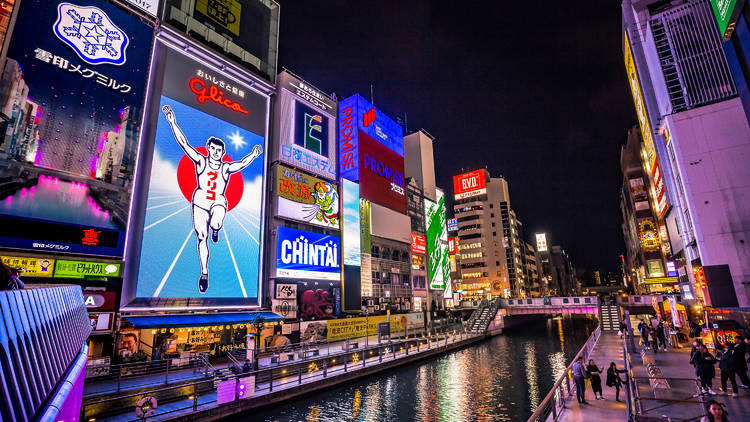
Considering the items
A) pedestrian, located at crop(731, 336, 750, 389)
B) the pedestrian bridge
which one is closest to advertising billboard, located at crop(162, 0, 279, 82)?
pedestrian, located at crop(731, 336, 750, 389)

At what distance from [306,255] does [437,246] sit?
3677 centimetres

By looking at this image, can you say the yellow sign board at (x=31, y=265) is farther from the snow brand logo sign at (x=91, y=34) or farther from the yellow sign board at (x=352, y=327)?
the yellow sign board at (x=352, y=327)

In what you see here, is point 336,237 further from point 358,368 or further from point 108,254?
point 108,254

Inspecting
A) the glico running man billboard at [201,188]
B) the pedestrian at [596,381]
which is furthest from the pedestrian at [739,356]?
the glico running man billboard at [201,188]

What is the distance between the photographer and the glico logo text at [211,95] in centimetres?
2941

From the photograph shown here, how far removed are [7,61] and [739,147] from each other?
51850mm

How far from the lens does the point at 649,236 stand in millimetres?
64562

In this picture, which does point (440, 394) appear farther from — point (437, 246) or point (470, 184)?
point (470, 184)

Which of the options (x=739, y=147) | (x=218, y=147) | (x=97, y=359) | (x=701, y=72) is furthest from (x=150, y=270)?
(x=701, y=72)

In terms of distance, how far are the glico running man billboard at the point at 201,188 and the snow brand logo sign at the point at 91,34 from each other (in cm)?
296

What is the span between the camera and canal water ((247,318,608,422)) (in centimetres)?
1627

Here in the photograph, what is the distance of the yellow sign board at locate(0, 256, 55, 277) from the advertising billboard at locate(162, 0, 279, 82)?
66.2 ft

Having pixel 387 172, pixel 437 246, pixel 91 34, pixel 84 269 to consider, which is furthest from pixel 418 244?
pixel 91 34

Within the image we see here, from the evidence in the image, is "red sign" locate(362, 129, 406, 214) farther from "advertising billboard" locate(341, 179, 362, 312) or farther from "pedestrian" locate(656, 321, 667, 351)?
"pedestrian" locate(656, 321, 667, 351)
